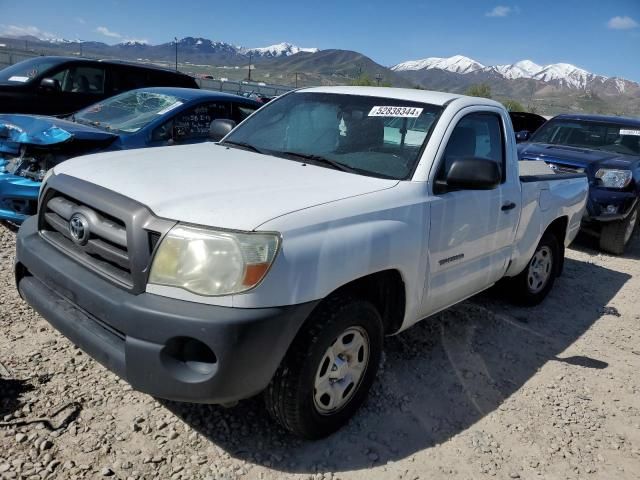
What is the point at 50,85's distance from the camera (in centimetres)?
748

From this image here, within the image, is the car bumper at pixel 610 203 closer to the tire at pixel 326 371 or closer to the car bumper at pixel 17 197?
the tire at pixel 326 371

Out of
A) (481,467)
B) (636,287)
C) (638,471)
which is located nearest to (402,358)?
(481,467)

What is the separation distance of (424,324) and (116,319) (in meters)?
2.60

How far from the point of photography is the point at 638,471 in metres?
2.80

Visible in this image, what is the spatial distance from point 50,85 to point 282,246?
6832 mm

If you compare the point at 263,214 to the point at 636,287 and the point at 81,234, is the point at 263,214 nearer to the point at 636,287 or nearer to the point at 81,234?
the point at 81,234

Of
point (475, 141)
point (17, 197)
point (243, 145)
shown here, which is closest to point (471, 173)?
point (475, 141)

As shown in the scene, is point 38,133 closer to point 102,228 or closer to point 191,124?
point 191,124

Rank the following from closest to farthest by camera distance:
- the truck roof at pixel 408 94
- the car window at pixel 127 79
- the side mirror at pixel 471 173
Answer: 1. the side mirror at pixel 471 173
2. the truck roof at pixel 408 94
3. the car window at pixel 127 79

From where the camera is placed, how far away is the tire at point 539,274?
15.3ft

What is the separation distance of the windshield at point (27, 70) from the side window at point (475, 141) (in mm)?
6730

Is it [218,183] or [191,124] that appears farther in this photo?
[191,124]

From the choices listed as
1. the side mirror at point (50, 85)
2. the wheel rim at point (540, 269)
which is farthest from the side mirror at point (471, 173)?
the side mirror at point (50, 85)

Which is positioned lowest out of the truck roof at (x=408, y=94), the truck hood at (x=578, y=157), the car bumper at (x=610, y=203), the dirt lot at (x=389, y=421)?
the dirt lot at (x=389, y=421)
